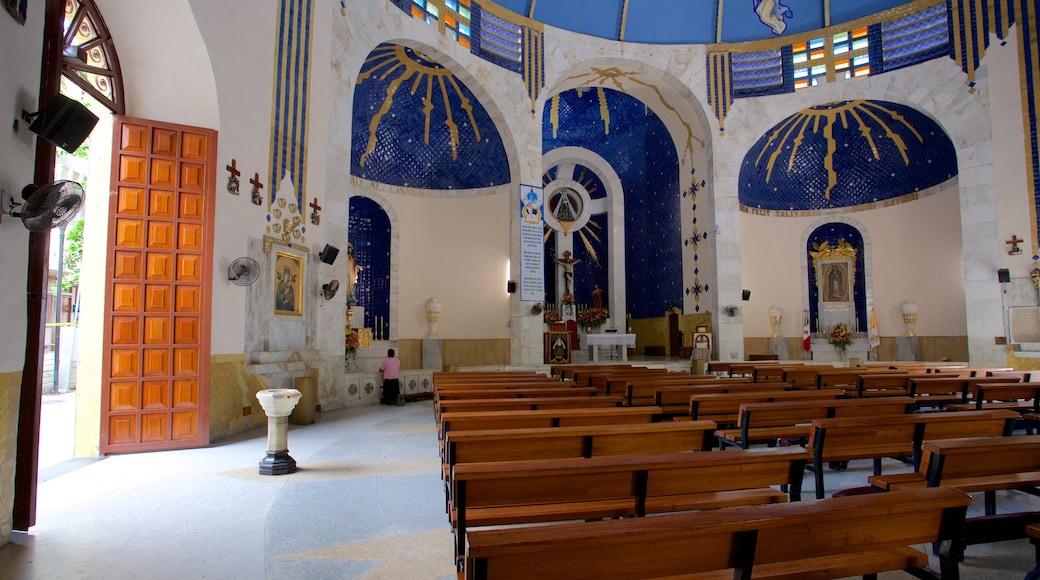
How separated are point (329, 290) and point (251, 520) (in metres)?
5.90

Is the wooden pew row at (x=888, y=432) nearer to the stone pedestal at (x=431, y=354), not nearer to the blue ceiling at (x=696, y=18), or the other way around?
the stone pedestal at (x=431, y=354)

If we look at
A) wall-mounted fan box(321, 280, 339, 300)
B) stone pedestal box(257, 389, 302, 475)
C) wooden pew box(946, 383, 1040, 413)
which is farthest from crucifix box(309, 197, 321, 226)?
wooden pew box(946, 383, 1040, 413)

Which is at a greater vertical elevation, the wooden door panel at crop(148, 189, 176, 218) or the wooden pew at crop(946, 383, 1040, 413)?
the wooden door panel at crop(148, 189, 176, 218)

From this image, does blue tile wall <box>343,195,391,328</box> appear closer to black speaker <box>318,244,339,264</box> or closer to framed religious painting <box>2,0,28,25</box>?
black speaker <box>318,244,339,264</box>

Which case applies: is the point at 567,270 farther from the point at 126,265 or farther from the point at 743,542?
the point at 743,542

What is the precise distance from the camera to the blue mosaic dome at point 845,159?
48.8 ft

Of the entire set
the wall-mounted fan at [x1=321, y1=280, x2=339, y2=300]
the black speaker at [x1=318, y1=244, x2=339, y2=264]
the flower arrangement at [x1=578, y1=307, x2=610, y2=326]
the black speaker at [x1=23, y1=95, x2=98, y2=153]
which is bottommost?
the flower arrangement at [x1=578, y1=307, x2=610, y2=326]

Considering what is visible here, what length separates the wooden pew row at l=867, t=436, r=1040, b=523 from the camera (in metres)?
2.53

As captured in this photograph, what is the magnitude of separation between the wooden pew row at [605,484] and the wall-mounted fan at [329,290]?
23.4 feet

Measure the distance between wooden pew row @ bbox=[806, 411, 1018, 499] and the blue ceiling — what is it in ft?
45.1

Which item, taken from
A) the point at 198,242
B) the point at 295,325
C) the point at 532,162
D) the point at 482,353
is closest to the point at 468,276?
the point at 482,353

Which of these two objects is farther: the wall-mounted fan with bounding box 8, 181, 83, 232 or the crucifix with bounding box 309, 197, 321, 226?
the crucifix with bounding box 309, 197, 321, 226

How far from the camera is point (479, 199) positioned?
15234mm

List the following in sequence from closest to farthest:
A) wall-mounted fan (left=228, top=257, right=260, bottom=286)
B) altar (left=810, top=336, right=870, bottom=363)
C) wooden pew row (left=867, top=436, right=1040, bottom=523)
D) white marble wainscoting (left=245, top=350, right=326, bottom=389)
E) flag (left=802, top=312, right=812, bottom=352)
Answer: wooden pew row (left=867, top=436, right=1040, bottom=523), wall-mounted fan (left=228, top=257, right=260, bottom=286), white marble wainscoting (left=245, top=350, right=326, bottom=389), altar (left=810, top=336, right=870, bottom=363), flag (left=802, top=312, right=812, bottom=352)
